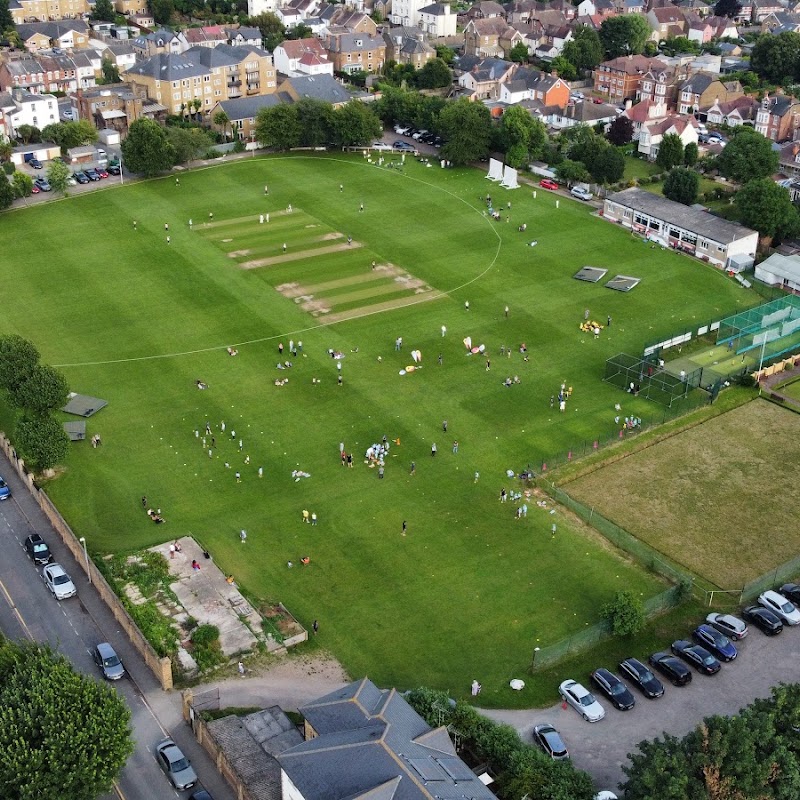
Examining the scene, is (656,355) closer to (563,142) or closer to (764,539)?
(764,539)

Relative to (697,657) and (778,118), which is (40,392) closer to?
(697,657)

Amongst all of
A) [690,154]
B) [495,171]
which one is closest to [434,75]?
[495,171]

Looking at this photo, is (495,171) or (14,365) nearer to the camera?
(14,365)

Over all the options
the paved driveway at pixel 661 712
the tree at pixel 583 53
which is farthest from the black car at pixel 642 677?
the tree at pixel 583 53

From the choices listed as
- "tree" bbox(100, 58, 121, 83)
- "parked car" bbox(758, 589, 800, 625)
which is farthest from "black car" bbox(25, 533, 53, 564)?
"tree" bbox(100, 58, 121, 83)

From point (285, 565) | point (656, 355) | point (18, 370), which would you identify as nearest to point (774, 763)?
point (285, 565)
